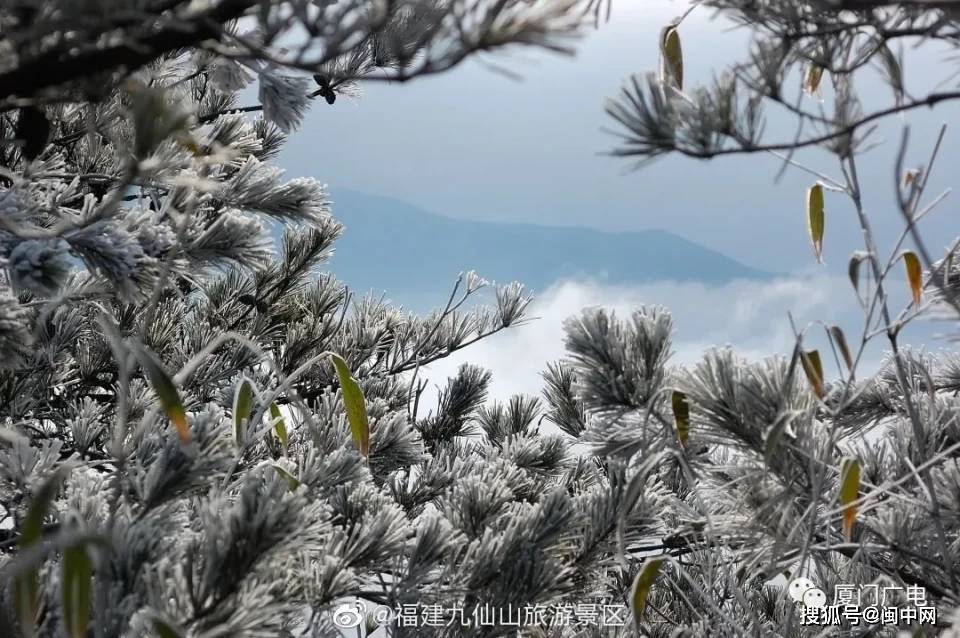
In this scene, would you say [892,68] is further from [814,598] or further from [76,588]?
[76,588]

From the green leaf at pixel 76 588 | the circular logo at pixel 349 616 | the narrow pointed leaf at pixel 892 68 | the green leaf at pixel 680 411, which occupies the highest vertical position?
the narrow pointed leaf at pixel 892 68

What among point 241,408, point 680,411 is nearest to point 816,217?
point 680,411

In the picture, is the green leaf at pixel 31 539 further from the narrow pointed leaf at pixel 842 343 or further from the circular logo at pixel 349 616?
the narrow pointed leaf at pixel 842 343

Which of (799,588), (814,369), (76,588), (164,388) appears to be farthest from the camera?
(799,588)

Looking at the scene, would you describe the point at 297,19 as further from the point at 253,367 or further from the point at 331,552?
the point at 253,367

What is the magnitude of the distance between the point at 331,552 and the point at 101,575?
0.27 metres

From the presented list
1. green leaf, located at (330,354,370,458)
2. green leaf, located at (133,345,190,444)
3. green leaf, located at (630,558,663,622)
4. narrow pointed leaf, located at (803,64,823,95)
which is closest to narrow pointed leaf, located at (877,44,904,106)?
narrow pointed leaf, located at (803,64,823,95)

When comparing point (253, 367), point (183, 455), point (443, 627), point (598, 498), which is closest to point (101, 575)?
point (183, 455)

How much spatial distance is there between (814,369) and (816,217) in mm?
269

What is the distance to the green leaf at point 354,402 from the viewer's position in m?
1.07

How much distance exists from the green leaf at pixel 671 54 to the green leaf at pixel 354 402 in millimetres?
546

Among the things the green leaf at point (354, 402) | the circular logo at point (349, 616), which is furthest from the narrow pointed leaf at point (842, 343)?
the circular logo at point (349, 616)

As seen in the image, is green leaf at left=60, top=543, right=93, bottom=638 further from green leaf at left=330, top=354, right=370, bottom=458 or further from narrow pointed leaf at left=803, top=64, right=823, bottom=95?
narrow pointed leaf at left=803, top=64, right=823, bottom=95

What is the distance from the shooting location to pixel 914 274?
1.01m
